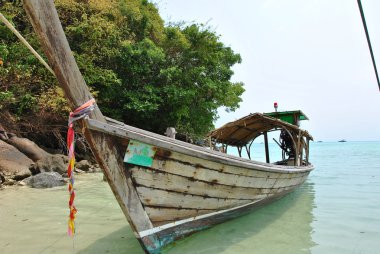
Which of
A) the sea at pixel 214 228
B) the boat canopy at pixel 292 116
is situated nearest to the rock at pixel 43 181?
the sea at pixel 214 228

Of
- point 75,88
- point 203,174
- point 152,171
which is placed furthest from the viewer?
point 203,174

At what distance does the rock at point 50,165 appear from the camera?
8.98 metres

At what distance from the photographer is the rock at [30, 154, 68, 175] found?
8977mm

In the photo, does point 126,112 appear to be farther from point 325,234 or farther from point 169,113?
point 325,234

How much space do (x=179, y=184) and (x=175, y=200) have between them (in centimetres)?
21

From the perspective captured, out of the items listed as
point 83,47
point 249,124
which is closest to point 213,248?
point 249,124

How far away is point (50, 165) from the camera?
945 centimetres

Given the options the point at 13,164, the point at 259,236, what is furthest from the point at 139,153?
the point at 13,164

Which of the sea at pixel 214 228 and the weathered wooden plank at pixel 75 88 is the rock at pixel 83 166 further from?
the weathered wooden plank at pixel 75 88

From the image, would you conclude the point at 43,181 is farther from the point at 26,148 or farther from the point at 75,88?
the point at 75,88

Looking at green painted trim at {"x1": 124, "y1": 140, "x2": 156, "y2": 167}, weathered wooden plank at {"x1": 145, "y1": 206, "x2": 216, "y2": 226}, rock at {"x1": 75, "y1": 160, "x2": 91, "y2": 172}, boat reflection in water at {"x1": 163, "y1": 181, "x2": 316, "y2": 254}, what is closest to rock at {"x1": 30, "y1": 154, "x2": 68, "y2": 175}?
rock at {"x1": 75, "y1": 160, "x2": 91, "y2": 172}

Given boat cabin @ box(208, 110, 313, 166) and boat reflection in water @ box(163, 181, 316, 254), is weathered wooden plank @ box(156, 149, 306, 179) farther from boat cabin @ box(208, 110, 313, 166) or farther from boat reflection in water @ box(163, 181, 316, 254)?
boat cabin @ box(208, 110, 313, 166)

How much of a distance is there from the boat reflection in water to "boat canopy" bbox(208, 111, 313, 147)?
6.27 ft

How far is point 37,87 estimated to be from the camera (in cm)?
1127
